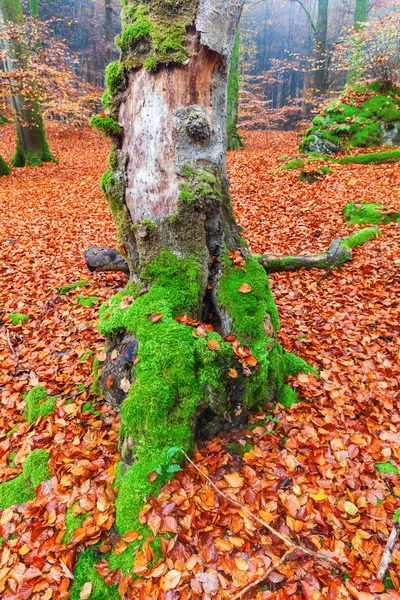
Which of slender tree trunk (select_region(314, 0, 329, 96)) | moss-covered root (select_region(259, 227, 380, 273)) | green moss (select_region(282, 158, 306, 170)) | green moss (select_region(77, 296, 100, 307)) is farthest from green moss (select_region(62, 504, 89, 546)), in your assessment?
slender tree trunk (select_region(314, 0, 329, 96))

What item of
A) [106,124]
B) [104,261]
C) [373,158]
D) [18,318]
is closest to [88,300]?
[104,261]

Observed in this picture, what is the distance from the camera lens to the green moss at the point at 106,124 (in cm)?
284

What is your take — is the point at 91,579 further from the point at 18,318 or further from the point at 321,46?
the point at 321,46

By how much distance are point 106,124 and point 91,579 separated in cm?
322

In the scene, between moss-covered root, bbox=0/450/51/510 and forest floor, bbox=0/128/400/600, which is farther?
moss-covered root, bbox=0/450/51/510

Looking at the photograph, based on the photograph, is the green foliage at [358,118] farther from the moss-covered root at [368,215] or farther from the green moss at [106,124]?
the green moss at [106,124]

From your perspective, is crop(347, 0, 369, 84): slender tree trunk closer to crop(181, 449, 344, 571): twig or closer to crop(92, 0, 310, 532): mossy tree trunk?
crop(92, 0, 310, 532): mossy tree trunk

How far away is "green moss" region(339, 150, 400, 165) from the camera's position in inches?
399

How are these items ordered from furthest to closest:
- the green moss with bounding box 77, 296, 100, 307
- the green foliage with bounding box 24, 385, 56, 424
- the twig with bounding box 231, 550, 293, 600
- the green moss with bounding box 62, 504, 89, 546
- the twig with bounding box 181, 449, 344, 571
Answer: the green moss with bounding box 77, 296, 100, 307
the green foliage with bounding box 24, 385, 56, 424
the green moss with bounding box 62, 504, 89, 546
the twig with bounding box 181, 449, 344, 571
the twig with bounding box 231, 550, 293, 600

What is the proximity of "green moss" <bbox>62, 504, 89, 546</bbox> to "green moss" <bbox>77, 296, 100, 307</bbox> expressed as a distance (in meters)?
2.88

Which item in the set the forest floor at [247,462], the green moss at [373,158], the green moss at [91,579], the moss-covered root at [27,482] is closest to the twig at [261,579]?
the forest floor at [247,462]

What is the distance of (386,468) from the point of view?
2590mm

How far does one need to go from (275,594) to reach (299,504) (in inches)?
21.8

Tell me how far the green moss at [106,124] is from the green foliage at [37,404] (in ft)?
8.19
